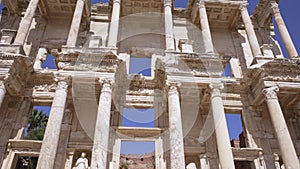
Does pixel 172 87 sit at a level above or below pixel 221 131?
above

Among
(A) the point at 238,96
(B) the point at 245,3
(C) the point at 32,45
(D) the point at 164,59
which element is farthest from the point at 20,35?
(B) the point at 245,3

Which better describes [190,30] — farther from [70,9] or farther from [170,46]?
[70,9]

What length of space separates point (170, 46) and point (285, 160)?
7.42 meters

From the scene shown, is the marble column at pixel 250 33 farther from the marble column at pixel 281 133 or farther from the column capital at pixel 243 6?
the marble column at pixel 281 133

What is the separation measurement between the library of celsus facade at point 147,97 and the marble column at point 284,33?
6 cm

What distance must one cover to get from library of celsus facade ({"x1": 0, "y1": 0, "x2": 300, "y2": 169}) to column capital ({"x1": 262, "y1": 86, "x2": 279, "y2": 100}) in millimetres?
47

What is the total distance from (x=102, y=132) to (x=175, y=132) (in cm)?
300

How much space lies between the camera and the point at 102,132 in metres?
10.5

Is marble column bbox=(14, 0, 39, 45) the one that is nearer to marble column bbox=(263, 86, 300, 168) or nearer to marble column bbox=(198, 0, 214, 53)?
marble column bbox=(198, 0, 214, 53)

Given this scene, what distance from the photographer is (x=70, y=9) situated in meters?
17.3

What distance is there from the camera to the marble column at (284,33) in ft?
47.0

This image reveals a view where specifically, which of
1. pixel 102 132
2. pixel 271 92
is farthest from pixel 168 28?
pixel 102 132

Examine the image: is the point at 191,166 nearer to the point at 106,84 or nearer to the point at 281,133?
the point at 281,133

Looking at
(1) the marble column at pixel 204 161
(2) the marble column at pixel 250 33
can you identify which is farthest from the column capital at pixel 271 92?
(1) the marble column at pixel 204 161
